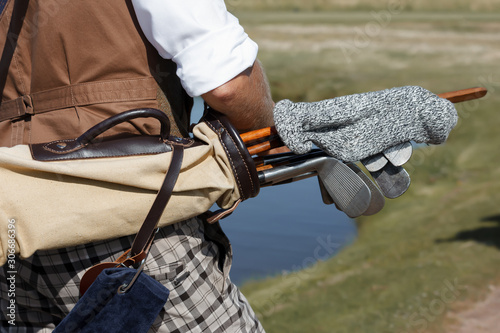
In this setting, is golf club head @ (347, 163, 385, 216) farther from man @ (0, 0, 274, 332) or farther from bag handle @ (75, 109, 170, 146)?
bag handle @ (75, 109, 170, 146)

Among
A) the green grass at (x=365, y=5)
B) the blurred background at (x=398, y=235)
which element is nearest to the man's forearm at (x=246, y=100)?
the blurred background at (x=398, y=235)

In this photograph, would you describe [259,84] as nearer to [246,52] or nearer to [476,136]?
[246,52]

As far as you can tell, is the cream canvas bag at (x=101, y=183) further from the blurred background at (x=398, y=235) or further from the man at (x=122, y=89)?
the blurred background at (x=398, y=235)

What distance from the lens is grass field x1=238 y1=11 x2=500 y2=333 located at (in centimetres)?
322

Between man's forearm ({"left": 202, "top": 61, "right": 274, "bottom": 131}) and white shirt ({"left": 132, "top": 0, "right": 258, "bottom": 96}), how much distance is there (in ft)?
0.07

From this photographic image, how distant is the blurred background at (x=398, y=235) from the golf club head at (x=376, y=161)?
199 centimetres

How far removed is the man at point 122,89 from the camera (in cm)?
104

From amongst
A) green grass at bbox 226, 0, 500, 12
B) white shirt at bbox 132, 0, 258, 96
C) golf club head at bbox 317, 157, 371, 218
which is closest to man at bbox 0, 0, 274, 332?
white shirt at bbox 132, 0, 258, 96

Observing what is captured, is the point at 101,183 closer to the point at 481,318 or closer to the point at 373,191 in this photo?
the point at 373,191

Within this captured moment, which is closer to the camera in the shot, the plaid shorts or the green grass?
the plaid shorts

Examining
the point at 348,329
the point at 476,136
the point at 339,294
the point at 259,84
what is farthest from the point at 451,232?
the point at 259,84

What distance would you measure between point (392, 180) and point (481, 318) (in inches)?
89.2

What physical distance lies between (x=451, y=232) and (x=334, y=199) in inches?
126

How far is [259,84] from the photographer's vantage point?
1.16 meters
